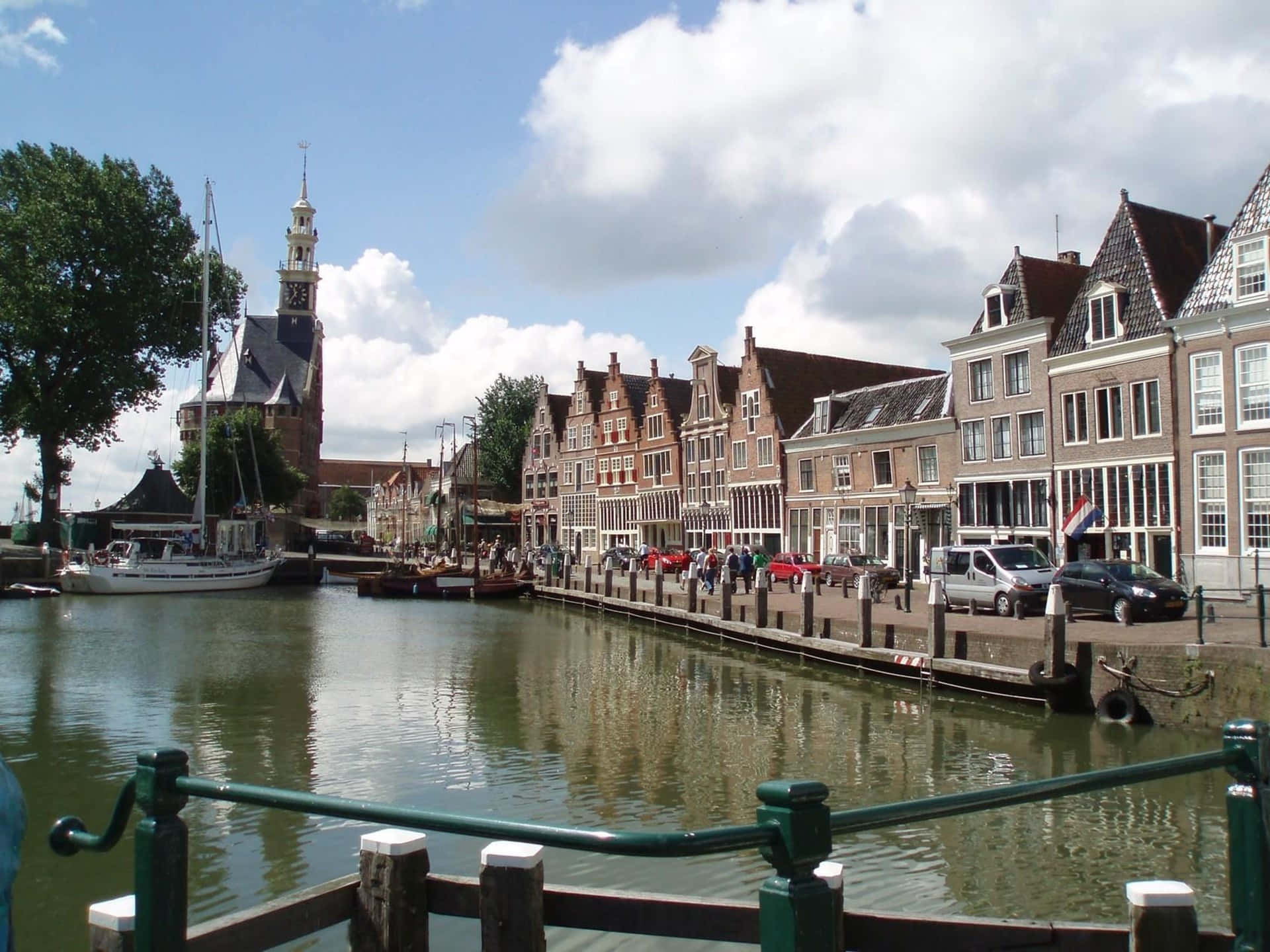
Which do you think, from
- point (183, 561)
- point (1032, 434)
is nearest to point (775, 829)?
point (1032, 434)

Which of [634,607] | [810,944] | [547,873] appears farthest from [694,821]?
[634,607]

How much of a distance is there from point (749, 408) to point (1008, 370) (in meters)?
19.5

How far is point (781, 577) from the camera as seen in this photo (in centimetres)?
4647

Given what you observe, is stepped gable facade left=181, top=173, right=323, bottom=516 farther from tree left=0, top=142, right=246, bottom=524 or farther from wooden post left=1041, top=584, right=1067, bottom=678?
wooden post left=1041, top=584, right=1067, bottom=678

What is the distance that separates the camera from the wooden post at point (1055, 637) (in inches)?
723

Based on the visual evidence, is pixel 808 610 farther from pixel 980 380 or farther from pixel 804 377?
pixel 804 377

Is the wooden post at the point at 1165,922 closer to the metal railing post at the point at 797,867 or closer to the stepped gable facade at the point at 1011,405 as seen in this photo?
the metal railing post at the point at 797,867

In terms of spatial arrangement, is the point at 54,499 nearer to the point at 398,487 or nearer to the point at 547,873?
the point at 547,873

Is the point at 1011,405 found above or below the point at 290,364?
below

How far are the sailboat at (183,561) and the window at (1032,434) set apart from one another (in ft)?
127

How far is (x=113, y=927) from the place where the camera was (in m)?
3.77

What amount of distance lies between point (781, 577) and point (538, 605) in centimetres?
1210

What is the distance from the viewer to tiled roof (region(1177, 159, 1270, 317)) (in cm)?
2997

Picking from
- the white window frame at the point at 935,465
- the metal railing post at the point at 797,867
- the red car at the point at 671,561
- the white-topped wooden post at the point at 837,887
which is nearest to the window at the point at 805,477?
the red car at the point at 671,561
